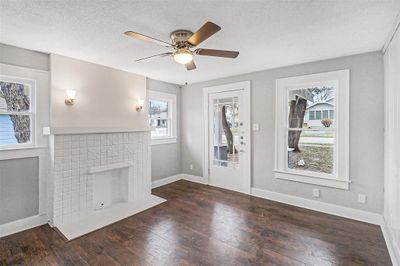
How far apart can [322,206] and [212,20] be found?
10.5ft

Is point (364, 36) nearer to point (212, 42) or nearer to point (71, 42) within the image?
point (212, 42)

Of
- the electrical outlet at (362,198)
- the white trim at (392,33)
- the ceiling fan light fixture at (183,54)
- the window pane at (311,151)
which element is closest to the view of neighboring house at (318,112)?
the window pane at (311,151)

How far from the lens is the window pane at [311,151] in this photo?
3.20m

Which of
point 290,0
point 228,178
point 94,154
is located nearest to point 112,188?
point 94,154

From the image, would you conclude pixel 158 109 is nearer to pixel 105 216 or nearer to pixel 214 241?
pixel 105 216

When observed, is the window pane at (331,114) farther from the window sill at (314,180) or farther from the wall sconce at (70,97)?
the wall sconce at (70,97)

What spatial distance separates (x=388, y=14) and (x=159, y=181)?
4.37 meters

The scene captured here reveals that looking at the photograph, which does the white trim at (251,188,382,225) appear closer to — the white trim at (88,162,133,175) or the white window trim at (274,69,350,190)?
the white window trim at (274,69,350,190)

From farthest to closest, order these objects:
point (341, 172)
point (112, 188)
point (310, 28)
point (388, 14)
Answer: point (112, 188) → point (341, 172) → point (310, 28) → point (388, 14)

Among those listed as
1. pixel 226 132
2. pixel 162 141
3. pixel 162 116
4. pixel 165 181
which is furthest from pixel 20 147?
pixel 226 132

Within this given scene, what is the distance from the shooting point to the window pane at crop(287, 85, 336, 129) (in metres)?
3.16

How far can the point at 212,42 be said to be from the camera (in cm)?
244

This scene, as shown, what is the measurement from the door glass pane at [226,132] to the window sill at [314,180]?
0.95 metres

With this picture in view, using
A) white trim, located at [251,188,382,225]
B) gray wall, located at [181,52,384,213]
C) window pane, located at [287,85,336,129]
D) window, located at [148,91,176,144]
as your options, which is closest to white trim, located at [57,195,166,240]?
window, located at [148,91,176,144]
